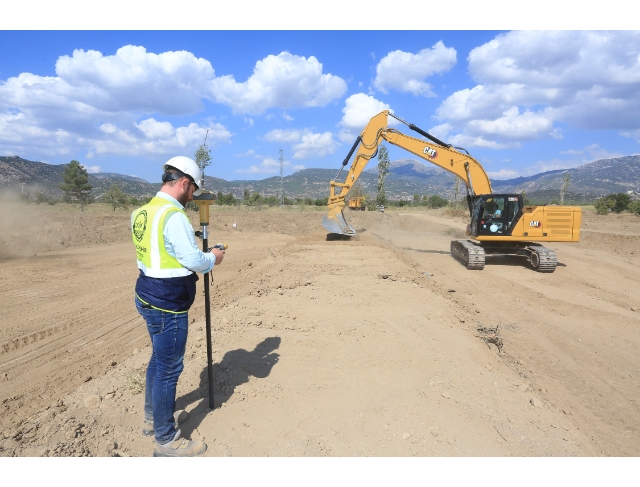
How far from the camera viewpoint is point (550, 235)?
12680 mm

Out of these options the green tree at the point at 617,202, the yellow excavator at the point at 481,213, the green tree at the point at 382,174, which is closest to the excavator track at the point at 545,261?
the yellow excavator at the point at 481,213

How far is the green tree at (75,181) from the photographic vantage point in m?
33.3

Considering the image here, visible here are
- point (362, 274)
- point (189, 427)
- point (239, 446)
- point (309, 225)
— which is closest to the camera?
point (239, 446)

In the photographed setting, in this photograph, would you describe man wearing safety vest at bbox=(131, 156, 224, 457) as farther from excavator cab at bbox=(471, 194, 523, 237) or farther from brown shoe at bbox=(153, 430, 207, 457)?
excavator cab at bbox=(471, 194, 523, 237)

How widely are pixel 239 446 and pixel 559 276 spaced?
1218 centimetres

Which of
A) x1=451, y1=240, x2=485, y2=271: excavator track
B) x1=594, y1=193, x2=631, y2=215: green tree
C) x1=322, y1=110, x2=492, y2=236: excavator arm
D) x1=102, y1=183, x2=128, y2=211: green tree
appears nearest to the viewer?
x1=451, y1=240, x2=485, y2=271: excavator track

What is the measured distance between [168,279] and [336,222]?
11911mm

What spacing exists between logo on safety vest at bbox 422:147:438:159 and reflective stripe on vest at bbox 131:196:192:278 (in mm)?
12211

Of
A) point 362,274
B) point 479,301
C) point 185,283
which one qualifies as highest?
point 185,283

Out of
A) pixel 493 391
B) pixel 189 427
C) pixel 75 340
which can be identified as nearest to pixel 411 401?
pixel 493 391

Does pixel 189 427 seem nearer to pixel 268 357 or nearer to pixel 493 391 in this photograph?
pixel 268 357

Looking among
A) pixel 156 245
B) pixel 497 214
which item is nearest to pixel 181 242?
pixel 156 245

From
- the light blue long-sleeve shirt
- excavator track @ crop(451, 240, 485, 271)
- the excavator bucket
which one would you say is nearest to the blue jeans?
the light blue long-sleeve shirt

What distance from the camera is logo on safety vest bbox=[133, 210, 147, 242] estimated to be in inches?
111
